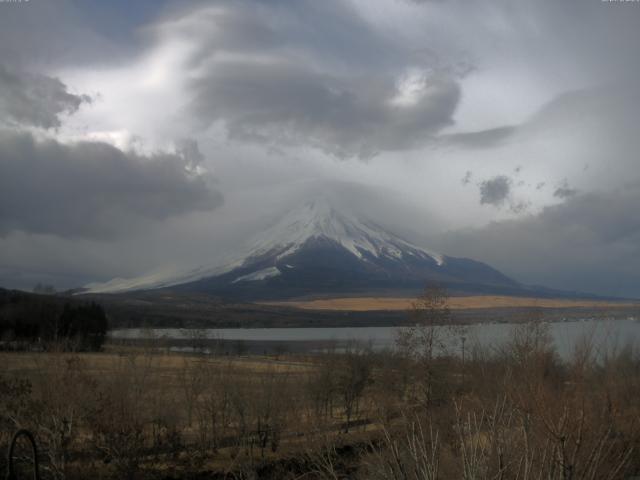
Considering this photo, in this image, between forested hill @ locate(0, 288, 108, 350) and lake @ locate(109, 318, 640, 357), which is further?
forested hill @ locate(0, 288, 108, 350)

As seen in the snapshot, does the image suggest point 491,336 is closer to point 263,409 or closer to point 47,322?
point 263,409

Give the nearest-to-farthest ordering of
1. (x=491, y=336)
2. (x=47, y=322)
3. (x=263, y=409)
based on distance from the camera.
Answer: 1. (x=263, y=409)
2. (x=491, y=336)
3. (x=47, y=322)

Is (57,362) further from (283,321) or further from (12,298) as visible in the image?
(283,321)

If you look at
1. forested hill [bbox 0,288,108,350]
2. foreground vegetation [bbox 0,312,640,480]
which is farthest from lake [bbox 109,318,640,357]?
forested hill [bbox 0,288,108,350]

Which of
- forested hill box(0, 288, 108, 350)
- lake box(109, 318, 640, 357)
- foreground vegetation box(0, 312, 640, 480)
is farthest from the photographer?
forested hill box(0, 288, 108, 350)

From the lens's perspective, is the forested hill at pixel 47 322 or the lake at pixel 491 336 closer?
the lake at pixel 491 336

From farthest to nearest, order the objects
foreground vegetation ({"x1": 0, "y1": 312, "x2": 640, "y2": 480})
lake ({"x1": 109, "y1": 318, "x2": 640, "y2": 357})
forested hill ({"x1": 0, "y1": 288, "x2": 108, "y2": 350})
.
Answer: forested hill ({"x1": 0, "y1": 288, "x2": 108, "y2": 350}), foreground vegetation ({"x1": 0, "y1": 312, "x2": 640, "y2": 480}), lake ({"x1": 109, "y1": 318, "x2": 640, "y2": 357})

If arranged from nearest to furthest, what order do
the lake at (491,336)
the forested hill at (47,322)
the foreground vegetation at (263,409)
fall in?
the lake at (491,336)
the foreground vegetation at (263,409)
the forested hill at (47,322)

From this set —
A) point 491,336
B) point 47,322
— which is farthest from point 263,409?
point 47,322

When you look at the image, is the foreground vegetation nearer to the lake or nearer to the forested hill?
the lake

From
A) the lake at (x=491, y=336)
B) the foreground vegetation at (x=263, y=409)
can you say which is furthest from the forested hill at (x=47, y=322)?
the foreground vegetation at (x=263, y=409)

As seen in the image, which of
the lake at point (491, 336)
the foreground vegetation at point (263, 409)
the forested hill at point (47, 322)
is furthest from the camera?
the forested hill at point (47, 322)

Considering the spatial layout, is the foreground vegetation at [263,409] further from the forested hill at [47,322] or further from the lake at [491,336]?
the forested hill at [47,322]

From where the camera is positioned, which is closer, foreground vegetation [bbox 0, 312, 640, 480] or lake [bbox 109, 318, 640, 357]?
lake [bbox 109, 318, 640, 357]
